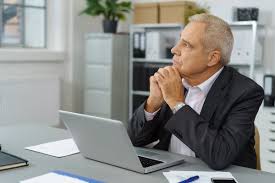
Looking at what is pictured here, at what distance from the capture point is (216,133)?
4.95 feet

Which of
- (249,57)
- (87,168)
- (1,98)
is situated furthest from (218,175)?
(1,98)

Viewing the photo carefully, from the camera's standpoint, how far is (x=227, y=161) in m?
1.46

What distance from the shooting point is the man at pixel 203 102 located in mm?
1508

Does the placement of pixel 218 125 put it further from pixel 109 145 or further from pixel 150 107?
pixel 109 145

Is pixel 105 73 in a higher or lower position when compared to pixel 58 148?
higher

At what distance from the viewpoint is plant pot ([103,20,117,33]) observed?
4504mm

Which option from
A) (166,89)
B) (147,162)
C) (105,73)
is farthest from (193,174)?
(105,73)

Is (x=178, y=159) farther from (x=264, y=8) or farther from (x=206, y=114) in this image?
(x=264, y=8)

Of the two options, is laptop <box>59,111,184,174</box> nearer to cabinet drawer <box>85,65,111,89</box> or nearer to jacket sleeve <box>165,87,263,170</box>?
jacket sleeve <box>165,87,263,170</box>

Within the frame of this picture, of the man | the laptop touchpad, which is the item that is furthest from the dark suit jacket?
the laptop touchpad

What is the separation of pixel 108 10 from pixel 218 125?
121 inches

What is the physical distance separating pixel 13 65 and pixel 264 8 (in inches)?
99.9

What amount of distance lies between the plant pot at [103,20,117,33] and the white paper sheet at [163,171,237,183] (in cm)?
329

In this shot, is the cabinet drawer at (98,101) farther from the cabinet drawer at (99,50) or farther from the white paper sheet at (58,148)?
the white paper sheet at (58,148)
